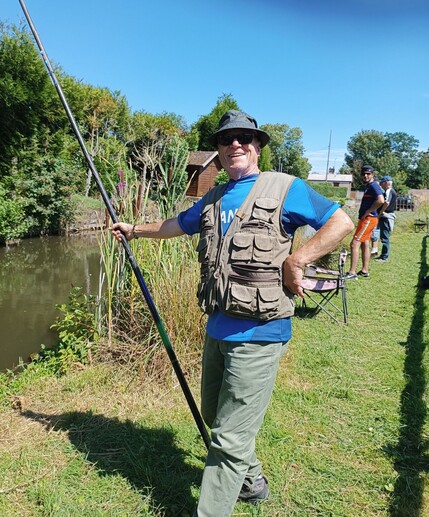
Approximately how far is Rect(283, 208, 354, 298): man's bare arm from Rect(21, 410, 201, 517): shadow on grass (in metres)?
1.50

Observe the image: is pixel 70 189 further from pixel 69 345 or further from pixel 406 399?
pixel 406 399

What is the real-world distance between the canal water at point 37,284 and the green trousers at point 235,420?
477 centimetres

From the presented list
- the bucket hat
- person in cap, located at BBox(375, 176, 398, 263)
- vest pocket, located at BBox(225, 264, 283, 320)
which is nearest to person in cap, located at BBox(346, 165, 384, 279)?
person in cap, located at BBox(375, 176, 398, 263)

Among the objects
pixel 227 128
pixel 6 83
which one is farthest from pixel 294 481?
pixel 6 83

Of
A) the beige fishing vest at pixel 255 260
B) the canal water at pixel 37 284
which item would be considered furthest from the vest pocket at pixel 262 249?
the canal water at pixel 37 284

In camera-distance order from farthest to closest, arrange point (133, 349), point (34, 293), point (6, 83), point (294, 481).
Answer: point (6, 83), point (34, 293), point (133, 349), point (294, 481)

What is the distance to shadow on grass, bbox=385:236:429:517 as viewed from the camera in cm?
258

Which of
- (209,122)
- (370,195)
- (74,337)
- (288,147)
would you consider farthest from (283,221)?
(288,147)

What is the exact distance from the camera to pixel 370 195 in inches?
321

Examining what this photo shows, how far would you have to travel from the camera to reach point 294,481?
2773mm

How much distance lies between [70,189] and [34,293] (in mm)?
8376

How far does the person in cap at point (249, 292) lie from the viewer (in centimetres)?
205

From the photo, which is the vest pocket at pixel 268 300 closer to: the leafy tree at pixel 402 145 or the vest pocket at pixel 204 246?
the vest pocket at pixel 204 246

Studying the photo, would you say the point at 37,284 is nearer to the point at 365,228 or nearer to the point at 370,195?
the point at 365,228
